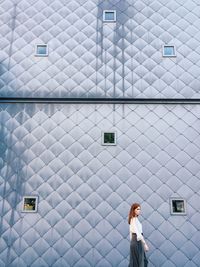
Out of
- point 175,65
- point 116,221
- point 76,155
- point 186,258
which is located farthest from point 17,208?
point 175,65

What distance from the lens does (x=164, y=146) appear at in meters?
4.49

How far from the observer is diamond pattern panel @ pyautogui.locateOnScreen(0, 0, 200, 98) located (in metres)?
4.76

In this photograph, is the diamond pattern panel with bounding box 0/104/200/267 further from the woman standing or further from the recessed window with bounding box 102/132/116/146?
the woman standing

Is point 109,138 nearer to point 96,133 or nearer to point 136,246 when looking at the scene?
point 96,133

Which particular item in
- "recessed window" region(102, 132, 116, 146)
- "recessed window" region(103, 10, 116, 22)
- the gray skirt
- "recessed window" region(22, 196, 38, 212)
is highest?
"recessed window" region(103, 10, 116, 22)

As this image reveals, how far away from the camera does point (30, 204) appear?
4293 mm

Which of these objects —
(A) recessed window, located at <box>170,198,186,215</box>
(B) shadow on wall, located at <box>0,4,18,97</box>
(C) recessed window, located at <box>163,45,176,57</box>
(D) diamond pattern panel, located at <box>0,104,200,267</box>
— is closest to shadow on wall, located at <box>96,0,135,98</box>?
(D) diamond pattern panel, located at <box>0,104,200,267</box>

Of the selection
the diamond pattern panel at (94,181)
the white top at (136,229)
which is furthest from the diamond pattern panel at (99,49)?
the white top at (136,229)

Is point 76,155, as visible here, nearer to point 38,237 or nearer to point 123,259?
point 38,237

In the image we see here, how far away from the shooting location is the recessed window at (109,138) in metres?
4.52

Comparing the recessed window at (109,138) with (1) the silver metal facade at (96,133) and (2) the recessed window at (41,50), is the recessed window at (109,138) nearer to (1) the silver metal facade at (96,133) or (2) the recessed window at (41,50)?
(1) the silver metal facade at (96,133)

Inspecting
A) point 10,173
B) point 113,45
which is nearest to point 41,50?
point 113,45

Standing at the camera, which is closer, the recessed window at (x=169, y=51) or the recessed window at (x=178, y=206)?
the recessed window at (x=178, y=206)

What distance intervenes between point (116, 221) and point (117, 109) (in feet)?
5.70
